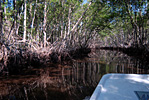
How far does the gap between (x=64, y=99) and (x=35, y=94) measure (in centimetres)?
87

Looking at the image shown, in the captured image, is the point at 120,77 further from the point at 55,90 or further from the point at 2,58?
the point at 2,58

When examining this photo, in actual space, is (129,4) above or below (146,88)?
above

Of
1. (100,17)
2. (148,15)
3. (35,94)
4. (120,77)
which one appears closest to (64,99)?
(35,94)

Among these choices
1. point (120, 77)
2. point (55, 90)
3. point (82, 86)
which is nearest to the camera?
point (120, 77)

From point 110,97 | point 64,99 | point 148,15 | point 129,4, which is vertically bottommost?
point 64,99

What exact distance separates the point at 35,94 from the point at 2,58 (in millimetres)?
2867

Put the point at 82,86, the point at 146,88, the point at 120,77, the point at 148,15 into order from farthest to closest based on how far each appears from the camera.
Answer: the point at 148,15 → the point at 82,86 → the point at 120,77 → the point at 146,88

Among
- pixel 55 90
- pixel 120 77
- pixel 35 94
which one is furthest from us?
pixel 55 90

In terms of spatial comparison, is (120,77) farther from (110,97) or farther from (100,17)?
(100,17)

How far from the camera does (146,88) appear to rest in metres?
2.03

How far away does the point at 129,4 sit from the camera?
1160 cm

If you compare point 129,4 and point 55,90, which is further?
point 129,4

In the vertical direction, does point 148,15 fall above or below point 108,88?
above

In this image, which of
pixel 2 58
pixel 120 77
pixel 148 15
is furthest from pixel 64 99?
pixel 148 15
